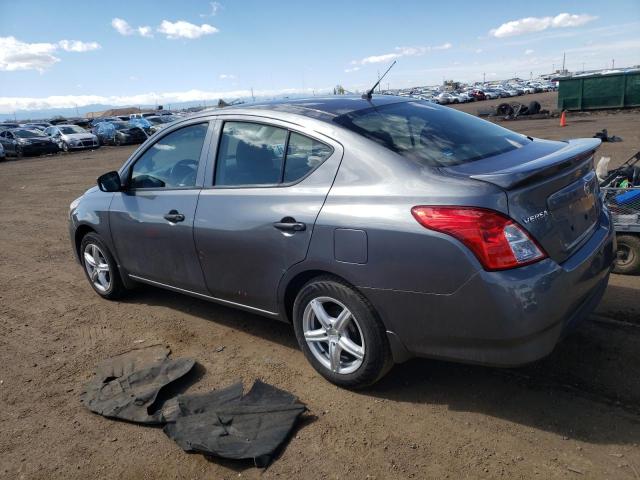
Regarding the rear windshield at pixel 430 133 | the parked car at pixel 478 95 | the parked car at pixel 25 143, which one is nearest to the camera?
the rear windshield at pixel 430 133

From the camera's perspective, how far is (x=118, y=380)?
3674mm

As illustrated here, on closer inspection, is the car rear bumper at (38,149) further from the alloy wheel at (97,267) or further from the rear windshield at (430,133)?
the rear windshield at (430,133)

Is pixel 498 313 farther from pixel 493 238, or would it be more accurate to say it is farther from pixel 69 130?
pixel 69 130

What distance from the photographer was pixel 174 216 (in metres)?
4.06

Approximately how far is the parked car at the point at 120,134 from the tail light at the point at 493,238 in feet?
110

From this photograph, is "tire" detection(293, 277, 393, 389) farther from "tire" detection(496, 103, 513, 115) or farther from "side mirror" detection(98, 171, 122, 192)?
"tire" detection(496, 103, 513, 115)

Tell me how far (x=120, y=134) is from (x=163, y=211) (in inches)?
1282

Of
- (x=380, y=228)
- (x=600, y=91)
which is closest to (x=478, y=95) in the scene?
(x=600, y=91)

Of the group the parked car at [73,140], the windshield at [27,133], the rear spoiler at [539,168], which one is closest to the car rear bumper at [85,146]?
the parked car at [73,140]

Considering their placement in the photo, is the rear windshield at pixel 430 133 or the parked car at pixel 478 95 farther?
the parked car at pixel 478 95

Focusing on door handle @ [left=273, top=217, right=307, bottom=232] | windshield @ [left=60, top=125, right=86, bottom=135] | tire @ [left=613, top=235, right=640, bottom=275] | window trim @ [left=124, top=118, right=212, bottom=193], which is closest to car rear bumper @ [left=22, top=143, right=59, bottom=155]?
windshield @ [left=60, top=125, right=86, bottom=135]

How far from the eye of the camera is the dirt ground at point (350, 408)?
8.75 ft

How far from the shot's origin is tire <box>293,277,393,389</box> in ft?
9.98

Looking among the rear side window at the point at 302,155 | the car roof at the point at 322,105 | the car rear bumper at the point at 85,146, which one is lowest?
the car rear bumper at the point at 85,146
